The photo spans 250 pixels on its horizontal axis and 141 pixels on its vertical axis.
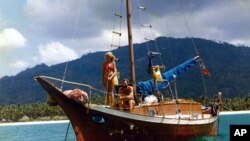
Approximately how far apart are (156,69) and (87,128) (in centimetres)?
676

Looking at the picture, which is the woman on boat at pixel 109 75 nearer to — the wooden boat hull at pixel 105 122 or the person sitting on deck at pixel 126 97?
the person sitting on deck at pixel 126 97

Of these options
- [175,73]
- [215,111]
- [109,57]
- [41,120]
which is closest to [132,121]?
[109,57]

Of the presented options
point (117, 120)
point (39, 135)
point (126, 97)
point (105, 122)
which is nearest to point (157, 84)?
point (126, 97)

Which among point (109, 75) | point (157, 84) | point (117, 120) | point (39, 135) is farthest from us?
point (39, 135)

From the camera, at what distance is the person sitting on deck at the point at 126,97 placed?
2230cm

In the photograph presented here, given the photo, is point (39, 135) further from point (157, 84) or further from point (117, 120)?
point (117, 120)

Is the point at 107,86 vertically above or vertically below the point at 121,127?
above

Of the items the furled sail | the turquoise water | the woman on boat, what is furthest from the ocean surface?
the furled sail

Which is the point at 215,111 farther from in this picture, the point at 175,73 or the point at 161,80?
the point at 161,80

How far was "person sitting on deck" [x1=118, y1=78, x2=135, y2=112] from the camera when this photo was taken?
2230cm

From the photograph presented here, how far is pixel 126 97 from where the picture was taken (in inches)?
876

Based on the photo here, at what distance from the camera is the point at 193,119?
26703 mm

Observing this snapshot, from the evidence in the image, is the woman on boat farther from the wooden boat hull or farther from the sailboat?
the wooden boat hull

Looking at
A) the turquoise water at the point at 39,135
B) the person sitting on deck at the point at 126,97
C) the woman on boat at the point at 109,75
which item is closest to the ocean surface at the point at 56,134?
the turquoise water at the point at 39,135
